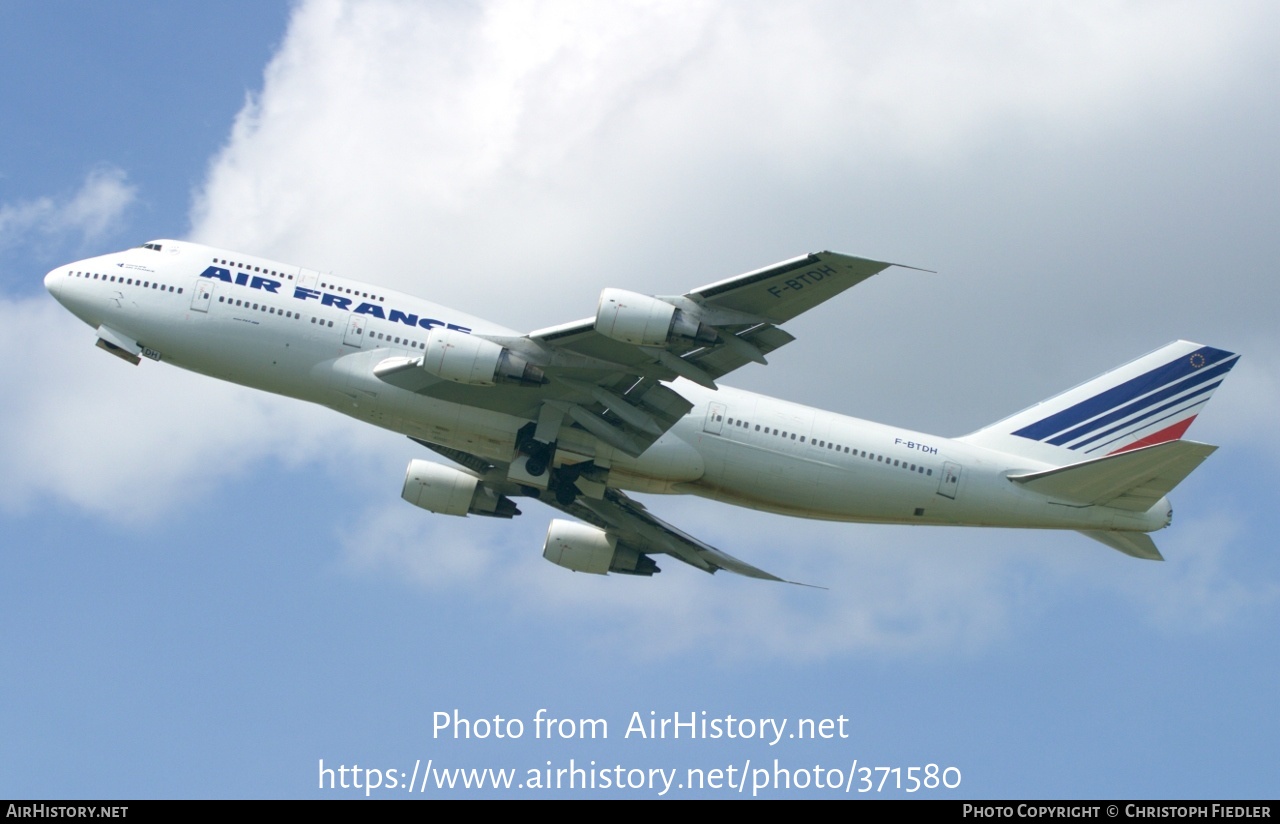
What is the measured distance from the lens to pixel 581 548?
50.3 metres

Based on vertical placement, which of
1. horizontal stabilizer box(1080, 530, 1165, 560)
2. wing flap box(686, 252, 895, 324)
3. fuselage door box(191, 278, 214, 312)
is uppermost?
fuselage door box(191, 278, 214, 312)

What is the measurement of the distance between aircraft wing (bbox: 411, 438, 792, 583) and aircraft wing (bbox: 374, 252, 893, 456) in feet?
20.5

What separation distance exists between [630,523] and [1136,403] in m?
17.6

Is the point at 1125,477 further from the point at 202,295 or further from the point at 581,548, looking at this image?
the point at 202,295

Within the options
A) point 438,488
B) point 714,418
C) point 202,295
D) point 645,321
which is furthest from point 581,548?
point 202,295

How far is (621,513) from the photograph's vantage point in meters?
49.1

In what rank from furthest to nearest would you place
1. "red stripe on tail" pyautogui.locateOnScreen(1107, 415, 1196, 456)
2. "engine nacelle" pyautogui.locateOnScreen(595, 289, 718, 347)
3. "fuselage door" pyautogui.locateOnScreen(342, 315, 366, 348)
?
"red stripe on tail" pyautogui.locateOnScreen(1107, 415, 1196, 456)
"fuselage door" pyautogui.locateOnScreen(342, 315, 366, 348)
"engine nacelle" pyautogui.locateOnScreen(595, 289, 718, 347)

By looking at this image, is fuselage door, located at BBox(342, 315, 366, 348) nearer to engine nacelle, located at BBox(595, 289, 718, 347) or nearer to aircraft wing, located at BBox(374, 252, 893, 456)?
aircraft wing, located at BBox(374, 252, 893, 456)

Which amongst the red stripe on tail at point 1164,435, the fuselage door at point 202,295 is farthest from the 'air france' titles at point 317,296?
the red stripe on tail at point 1164,435

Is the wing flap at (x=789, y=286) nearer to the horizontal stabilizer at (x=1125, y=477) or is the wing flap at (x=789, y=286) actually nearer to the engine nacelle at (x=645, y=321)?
the engine nacelle at (x=645, y=321)

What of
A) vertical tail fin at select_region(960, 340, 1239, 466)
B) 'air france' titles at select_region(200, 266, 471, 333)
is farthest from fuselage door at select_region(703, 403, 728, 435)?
vertical tail fin at select_region(960, 340, 1239, 466)

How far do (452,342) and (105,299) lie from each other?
436 inches

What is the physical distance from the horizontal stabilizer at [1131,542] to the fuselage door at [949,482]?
4442 millimetres

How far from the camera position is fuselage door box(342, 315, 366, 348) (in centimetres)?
4109
